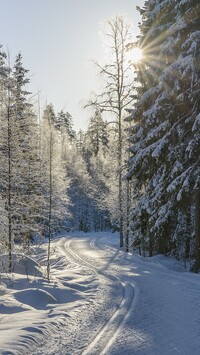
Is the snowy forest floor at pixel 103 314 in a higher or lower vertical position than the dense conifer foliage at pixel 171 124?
lower

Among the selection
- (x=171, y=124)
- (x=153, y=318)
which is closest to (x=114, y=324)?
(x=153, y=318)

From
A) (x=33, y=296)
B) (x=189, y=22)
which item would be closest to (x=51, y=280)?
(x=33, y=296)

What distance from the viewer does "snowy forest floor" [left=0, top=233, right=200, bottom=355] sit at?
6.41 meters

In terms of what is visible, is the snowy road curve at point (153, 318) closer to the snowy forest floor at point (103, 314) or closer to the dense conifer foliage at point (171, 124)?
the snowy forest floor at point (103, 314)

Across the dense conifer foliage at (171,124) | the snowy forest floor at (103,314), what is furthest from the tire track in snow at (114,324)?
the dense conifer foliage at (171,124)

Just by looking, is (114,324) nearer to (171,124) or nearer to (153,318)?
(153,318)

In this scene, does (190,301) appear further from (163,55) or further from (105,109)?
(105,109)

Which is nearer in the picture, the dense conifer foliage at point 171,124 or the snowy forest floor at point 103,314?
the snowy forest floor at point 103,314

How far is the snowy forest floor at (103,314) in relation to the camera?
641 cm

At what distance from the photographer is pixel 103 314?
29.0ft

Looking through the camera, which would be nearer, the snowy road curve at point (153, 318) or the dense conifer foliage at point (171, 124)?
the snowy road curve at point (153, 318)

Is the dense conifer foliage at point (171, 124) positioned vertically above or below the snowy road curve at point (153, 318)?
above

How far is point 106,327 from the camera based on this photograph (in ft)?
25.2

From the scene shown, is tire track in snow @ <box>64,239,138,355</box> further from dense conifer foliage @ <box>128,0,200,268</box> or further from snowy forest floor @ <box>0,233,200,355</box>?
dense conifer foliage @ <box>128,0,200,268</box>
